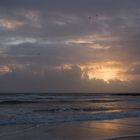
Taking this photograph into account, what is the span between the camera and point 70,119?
21.1 m

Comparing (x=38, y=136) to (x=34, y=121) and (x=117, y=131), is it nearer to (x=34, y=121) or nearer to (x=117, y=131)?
(x=117, y=131)

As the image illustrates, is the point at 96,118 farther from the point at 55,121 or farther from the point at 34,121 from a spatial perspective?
the point at 34,121

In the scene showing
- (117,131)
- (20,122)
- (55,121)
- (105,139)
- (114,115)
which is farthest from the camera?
(114,115)

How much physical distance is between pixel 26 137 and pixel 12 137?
0.58 meters

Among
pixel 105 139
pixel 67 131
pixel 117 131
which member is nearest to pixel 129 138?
pixel 105 139

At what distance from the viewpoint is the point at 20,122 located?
1873 centimetres

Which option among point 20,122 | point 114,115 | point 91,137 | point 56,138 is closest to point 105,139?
point 91,137

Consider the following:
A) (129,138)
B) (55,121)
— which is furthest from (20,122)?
(129,138)

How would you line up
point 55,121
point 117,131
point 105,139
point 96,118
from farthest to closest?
point 96,118 → point 55,121 → point 117,131 → point 105,139

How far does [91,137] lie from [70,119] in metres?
7.74

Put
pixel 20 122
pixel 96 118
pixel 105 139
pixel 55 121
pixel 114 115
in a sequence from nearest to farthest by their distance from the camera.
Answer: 1. pixel 105 139
2. pixel 20 122
3. pixel 55 121
4. pixel 96 118
5. pixel 114 115

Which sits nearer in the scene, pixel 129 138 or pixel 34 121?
pixel 129 138

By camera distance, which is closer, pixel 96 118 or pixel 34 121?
pixel 34 121

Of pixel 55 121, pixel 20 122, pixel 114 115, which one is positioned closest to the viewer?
pixel 20 122
